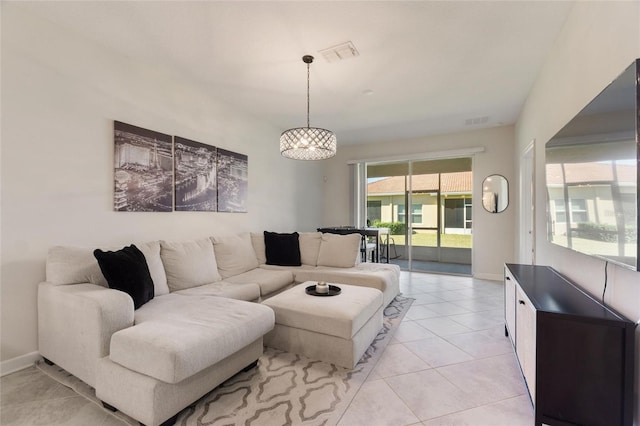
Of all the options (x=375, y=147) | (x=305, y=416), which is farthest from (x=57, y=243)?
(x=375, y=147)

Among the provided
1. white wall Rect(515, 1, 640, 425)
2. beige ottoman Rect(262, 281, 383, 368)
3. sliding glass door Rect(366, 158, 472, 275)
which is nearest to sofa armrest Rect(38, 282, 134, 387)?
beige ottoman Rect(262, 281, 383, 368)

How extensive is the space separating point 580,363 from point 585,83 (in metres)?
1.68

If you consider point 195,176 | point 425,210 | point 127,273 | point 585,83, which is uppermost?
point 585,83

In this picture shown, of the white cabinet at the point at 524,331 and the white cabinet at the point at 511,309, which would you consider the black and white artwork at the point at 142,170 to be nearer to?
the white cabinet at the point at 524,331

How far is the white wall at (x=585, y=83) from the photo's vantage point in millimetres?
1325

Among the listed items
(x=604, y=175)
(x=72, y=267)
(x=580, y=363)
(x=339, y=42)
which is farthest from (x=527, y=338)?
(x=72, y=267)

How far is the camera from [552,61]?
2.53 metres

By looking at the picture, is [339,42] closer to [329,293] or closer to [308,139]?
[308,139]

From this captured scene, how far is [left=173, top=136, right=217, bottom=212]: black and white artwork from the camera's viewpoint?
3.22m

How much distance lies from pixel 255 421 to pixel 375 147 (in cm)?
534

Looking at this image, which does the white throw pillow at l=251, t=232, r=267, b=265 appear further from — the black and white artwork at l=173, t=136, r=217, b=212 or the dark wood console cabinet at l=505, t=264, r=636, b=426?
the dark wood console cabinet at l=505, t=264, r=636, b=426

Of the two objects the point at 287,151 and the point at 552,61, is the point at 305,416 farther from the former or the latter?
the point at 552,61

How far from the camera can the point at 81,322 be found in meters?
1.75

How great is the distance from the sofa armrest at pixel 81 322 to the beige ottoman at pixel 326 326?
42.1 inches
